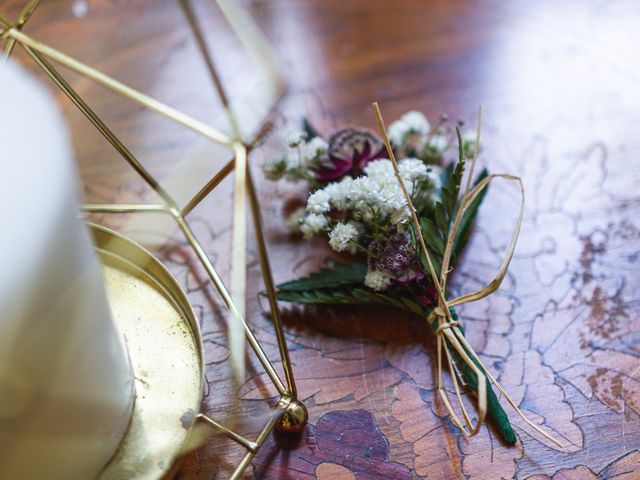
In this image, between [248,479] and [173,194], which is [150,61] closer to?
[173,194]

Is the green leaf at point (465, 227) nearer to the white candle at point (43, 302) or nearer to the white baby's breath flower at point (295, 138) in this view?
the white baby's breath flower at point (295, 138)

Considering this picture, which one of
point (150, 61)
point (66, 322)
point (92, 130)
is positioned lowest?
point (66, 322)

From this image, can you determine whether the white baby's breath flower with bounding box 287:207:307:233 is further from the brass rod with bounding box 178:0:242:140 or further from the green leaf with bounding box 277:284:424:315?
the brass rod with bounding box 178:0:242:140

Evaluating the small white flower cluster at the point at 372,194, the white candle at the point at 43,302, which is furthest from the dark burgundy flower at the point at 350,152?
the white candle at the point at 43,302

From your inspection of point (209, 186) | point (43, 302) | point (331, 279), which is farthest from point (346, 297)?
point (43, 302)

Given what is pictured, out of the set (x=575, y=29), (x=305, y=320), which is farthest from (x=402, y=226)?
(x=575, y=29)

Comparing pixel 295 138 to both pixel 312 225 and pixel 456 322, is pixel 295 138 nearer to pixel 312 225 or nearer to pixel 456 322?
pixel 312 225
